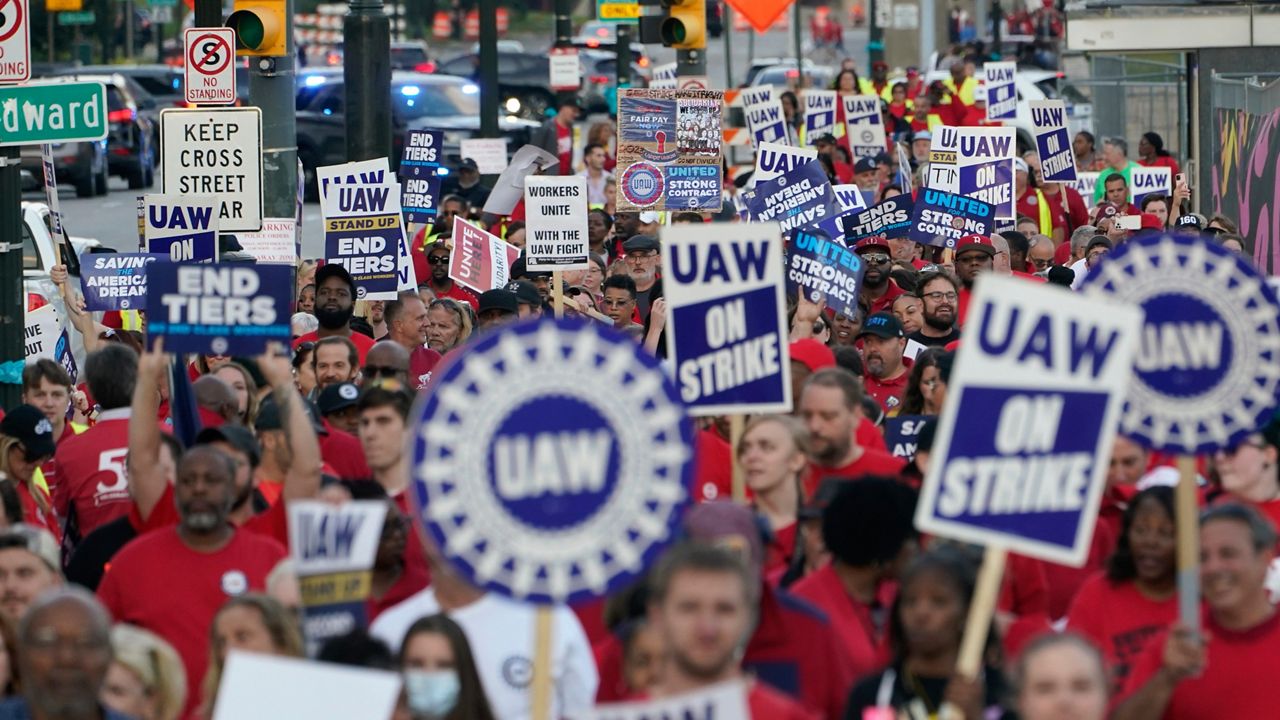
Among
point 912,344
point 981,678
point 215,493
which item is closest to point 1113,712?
point 981,678

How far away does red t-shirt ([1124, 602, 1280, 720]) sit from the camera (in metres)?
6.40

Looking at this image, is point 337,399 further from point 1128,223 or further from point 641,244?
point 1128,223

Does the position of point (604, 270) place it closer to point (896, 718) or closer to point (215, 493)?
point (215, 493)

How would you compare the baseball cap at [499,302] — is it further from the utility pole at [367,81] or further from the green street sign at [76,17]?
the green street sign at [76,17]

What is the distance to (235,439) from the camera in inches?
334

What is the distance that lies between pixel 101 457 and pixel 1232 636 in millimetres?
4590

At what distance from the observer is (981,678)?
246 inches

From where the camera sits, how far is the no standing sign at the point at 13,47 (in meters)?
11.4

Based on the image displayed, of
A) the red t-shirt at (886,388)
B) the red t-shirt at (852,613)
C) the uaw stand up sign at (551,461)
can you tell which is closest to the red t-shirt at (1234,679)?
the red t-shirt at (852,613)

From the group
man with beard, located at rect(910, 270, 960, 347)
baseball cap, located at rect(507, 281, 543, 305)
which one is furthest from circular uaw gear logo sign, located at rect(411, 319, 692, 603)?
baseball cap, located at rect(507, 281, 543, 305)

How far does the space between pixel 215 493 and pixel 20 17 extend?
462cm

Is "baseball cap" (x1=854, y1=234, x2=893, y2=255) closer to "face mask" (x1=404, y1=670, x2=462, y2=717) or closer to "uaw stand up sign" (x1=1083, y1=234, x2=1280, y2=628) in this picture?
"uaw stand up sign" (x1=1083, y1=234, x2=1280, y2=628)

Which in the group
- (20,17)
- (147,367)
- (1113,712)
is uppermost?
(20,17)

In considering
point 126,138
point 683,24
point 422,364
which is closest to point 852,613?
point 422,364
